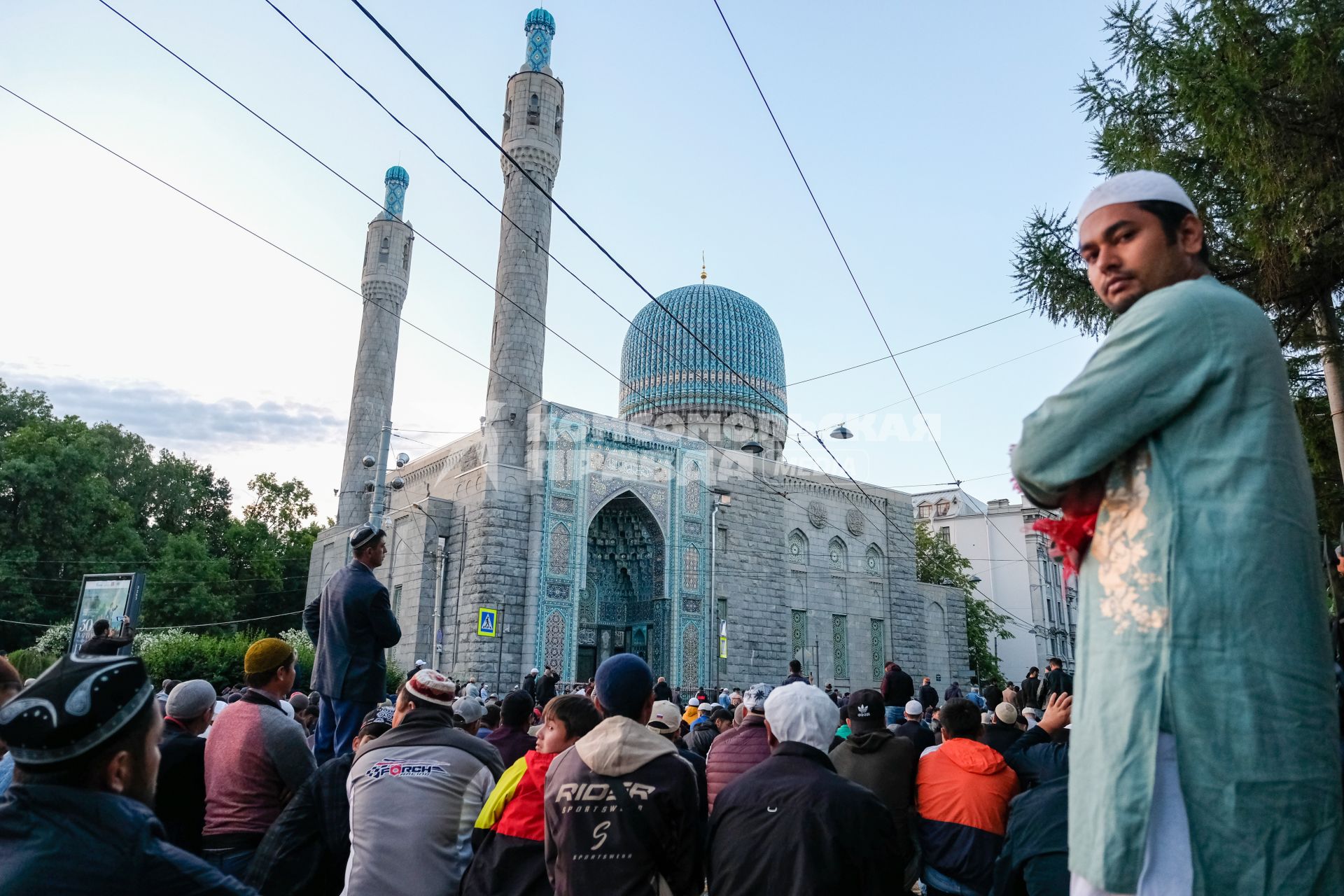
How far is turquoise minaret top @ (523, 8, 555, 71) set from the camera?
69.2 ft

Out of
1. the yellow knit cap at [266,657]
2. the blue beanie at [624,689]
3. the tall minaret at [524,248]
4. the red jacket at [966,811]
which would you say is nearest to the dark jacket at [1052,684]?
the red jacket at [966,811]

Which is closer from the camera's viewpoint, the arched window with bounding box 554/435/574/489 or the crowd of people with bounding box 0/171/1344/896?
the crowd of people with bounding box 0/171/1344/896

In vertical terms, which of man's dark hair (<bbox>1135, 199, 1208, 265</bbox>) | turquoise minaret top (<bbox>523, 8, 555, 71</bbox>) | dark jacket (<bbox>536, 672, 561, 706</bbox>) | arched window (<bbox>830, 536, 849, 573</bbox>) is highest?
turquoise minaret top (<bbox>523, 8, 555, 71</bbox>)

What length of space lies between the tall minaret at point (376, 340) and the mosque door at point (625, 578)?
21.1 ft

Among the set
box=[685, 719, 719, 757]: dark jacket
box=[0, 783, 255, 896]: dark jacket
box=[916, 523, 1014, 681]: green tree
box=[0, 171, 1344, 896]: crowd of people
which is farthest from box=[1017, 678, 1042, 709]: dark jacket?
box=[916, 523, 1014, 681]: green tree

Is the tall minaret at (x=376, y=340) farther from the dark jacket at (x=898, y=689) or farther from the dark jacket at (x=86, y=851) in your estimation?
the dark jacket at (x=86, y=851)

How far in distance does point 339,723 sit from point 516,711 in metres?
0.90

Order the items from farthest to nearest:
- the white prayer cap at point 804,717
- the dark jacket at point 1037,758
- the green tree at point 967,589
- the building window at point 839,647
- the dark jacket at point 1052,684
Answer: the green tree at point 967,589
the building window at point 839,647
the dark jacket at point 1052,684
the dark jacket at point 1037,758
the white prayer cap at point 804,717

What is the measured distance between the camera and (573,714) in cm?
320

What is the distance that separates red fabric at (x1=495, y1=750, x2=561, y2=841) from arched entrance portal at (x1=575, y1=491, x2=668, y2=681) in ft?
55.9

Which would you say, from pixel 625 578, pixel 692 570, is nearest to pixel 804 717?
pixel 692 570

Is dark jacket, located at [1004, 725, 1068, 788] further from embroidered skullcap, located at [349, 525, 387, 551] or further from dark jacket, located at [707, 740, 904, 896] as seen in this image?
embroidered skullcap, located at [349, 525, 387, 551]

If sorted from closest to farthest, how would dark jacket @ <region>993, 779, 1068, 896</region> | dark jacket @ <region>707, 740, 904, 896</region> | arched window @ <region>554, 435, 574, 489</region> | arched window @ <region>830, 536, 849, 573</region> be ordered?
dark jacket @ <region>707, 740, 904, 896</region>, dark jacket @ <region>993, 779, 1068, 896</region>, arched window @ <region>554, 435, 574, 489</region>, arched window @ <region>830, 536, 849, 573</region>

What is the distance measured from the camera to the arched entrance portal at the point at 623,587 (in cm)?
2027
